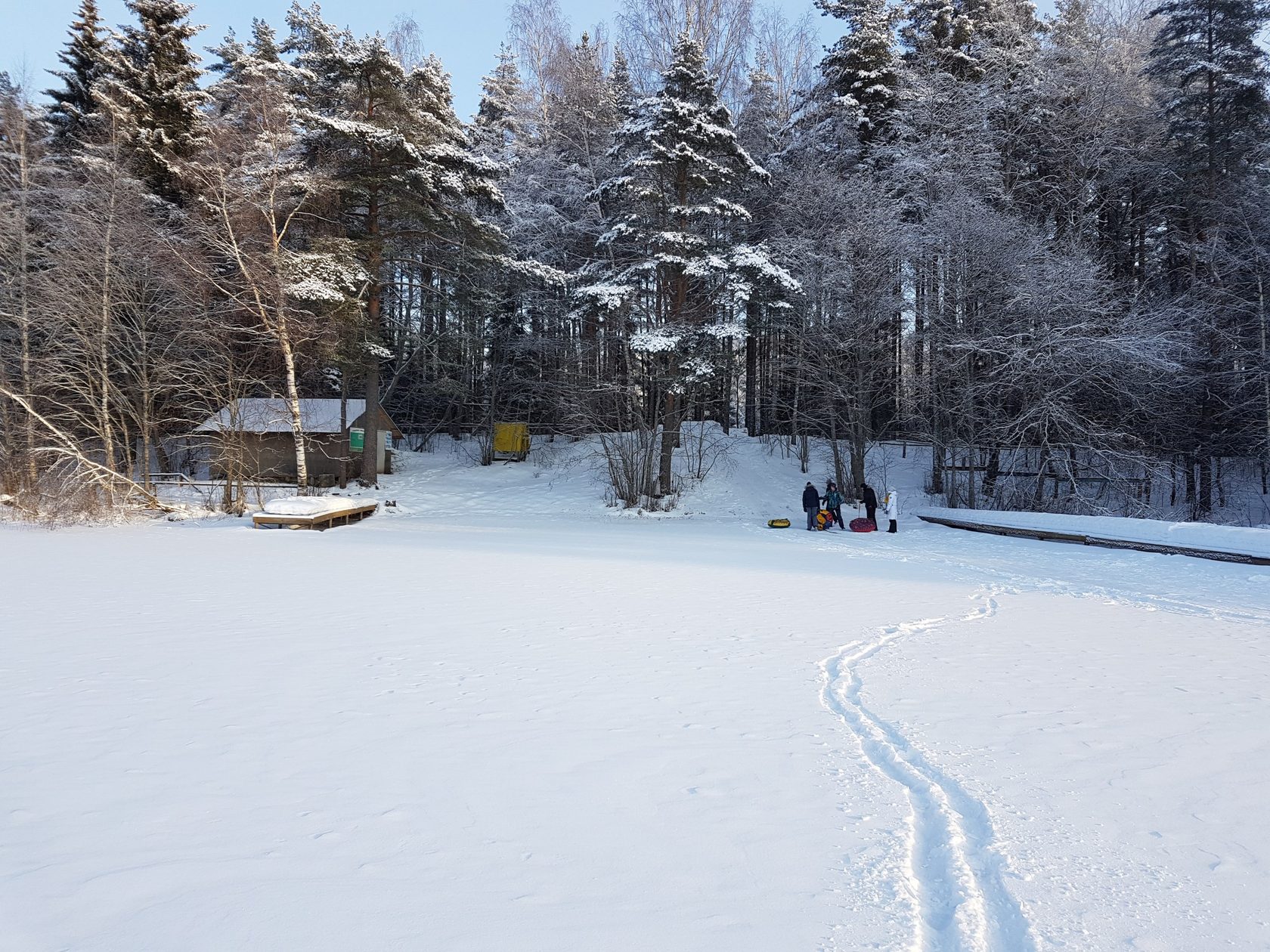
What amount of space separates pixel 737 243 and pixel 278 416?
56.5 feet

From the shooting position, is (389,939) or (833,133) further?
(833,133)

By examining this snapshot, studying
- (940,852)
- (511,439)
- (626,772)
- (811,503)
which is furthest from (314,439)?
(940,852)

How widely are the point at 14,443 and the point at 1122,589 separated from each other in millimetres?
24402

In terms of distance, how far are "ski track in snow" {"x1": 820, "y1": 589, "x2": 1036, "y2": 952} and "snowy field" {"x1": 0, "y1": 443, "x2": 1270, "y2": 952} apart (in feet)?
0.05

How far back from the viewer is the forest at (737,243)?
19219mm

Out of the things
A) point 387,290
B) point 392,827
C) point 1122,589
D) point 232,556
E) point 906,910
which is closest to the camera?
point 906,910

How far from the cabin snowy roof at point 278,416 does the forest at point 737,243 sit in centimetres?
109

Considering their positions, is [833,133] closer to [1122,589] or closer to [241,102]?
[241,102]

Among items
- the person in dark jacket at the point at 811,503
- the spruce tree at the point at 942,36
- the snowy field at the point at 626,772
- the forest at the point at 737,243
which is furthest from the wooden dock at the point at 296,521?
the spruce tree at the point at 942,36

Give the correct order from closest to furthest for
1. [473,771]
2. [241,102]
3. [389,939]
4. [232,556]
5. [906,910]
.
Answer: [389,939]
[906,910]
[473,771]
[232,556]
[241,102]

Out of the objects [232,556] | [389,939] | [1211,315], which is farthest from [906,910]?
[1211,315]

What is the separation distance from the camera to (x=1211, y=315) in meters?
20.1

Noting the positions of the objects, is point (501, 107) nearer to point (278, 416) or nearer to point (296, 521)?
point (278, 416)

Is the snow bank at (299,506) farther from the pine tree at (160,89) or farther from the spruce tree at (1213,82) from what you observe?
the spruce tree at (1213,82)
